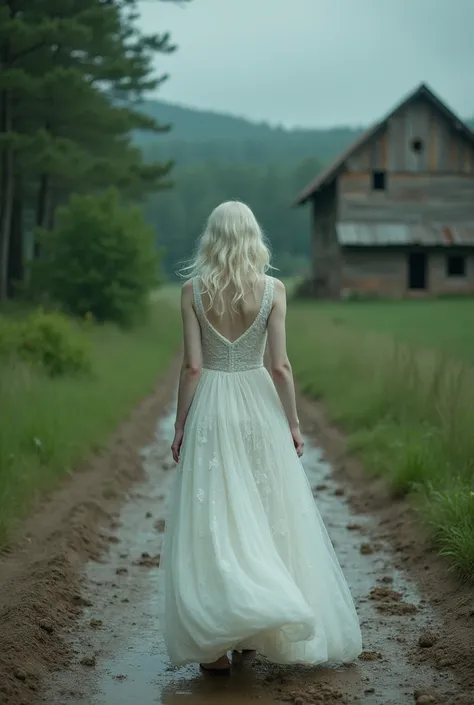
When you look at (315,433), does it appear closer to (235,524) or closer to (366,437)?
(366,437)

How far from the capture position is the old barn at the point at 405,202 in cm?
4672

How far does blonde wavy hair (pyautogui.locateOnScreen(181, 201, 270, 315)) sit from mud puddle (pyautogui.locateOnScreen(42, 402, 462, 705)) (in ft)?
5.63

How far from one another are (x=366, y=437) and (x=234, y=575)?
7.94 m

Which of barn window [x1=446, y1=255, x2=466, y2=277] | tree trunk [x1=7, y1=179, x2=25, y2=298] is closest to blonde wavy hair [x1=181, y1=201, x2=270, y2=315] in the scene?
tree trunk [x1=7, y1=179, x2=25, y2=298]

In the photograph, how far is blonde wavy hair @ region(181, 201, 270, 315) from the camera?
5.76m

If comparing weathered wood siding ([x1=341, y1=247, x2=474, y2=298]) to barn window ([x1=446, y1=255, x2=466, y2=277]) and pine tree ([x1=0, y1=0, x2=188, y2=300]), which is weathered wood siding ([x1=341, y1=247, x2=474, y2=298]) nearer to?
barn window ([x1=446, y1=255, x2=466, y2=277])

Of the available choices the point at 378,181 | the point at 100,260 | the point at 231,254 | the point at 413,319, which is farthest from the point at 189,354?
the point at 378,181

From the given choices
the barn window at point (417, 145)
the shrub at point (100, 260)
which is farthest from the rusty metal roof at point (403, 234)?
the shrub at point (100, 260)

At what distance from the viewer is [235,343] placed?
5.92 metres

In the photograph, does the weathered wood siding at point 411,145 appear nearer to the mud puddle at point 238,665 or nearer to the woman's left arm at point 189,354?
the mud puddle at point 238,665

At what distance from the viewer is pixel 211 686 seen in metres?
5.66

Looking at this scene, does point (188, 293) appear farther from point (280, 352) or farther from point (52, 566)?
point (52, 566)

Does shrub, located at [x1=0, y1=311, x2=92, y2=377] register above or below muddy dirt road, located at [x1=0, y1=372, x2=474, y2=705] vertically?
above

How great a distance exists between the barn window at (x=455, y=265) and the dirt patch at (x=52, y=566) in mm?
37176
